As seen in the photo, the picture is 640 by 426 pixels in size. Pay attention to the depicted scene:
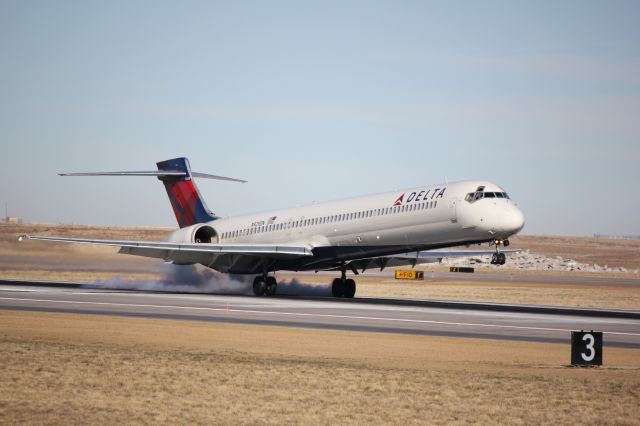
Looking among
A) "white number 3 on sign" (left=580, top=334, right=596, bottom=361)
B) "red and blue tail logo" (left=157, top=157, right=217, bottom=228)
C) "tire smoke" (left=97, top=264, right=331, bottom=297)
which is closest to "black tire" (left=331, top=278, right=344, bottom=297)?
"tire smoke" (left=97, top=264, right=331, bottom=297)

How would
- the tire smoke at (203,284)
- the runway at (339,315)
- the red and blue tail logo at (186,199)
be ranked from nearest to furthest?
the runway at (339,315)
the tire smoke at (203,284)
the red and blue tail logo at (186,199)

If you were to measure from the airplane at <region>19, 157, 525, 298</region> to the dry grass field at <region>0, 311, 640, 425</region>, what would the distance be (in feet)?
49.7

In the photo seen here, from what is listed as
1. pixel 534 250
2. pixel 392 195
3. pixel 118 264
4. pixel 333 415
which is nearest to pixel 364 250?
pixel 392 195

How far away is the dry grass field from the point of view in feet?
54.0

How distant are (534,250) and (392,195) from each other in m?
137

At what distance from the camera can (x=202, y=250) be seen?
5100cm

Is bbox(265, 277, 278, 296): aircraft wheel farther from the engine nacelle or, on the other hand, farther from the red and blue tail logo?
the red and blue tail logo

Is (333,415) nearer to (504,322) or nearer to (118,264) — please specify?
(504,322)

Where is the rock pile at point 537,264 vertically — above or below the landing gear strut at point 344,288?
above

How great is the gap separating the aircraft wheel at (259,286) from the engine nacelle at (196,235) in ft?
24.1

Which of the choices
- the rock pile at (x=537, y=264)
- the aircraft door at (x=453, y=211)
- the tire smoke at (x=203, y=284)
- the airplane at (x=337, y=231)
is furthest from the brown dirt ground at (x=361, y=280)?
the rock pile at (x=537, y=264)

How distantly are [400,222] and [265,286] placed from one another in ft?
30.3

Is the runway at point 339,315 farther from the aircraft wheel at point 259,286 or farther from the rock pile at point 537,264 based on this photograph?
the rock pile at point 537,264

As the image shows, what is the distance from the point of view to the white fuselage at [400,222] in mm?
42906
